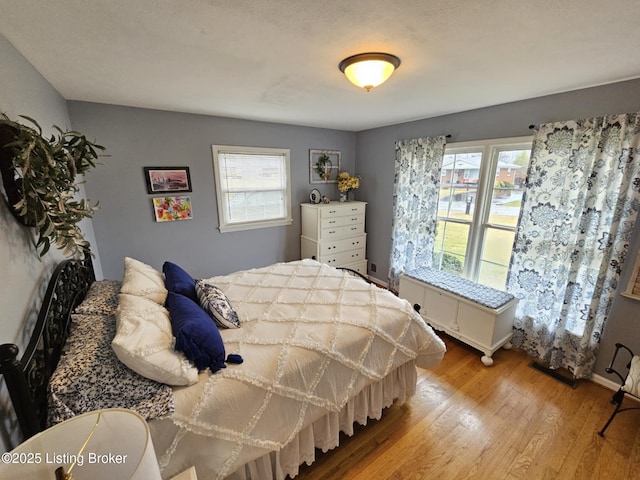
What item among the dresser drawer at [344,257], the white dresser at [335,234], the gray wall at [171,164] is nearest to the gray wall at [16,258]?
the gray wall at [171,164]

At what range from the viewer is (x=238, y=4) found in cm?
109

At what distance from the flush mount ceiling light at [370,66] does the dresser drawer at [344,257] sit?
255 cm

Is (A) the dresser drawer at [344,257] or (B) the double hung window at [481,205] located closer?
(B) the double hung window at [481,205]

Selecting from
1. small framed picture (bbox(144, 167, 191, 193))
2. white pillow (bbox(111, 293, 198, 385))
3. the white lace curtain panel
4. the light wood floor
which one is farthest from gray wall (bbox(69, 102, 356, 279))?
the light wood floor

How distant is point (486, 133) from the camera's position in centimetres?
277

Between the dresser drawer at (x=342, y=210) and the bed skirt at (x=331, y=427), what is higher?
the dresser drawer at (x=342, y=210)

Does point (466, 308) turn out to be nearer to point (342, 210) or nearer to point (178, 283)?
point (342, 210)

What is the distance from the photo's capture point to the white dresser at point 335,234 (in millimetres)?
3779

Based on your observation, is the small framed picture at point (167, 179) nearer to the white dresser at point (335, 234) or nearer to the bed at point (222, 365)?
the bed at point (222, 365)

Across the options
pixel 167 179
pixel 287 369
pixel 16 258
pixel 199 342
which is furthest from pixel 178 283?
pixel 167 179

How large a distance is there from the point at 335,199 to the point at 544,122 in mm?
2709

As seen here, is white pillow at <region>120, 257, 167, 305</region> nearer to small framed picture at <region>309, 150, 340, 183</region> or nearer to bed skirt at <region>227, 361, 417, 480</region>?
bed skirt at <region>227, 361, 417, 480</region>

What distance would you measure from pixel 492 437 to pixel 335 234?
273 centimetres

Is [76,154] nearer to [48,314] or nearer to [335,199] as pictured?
[48,314]
